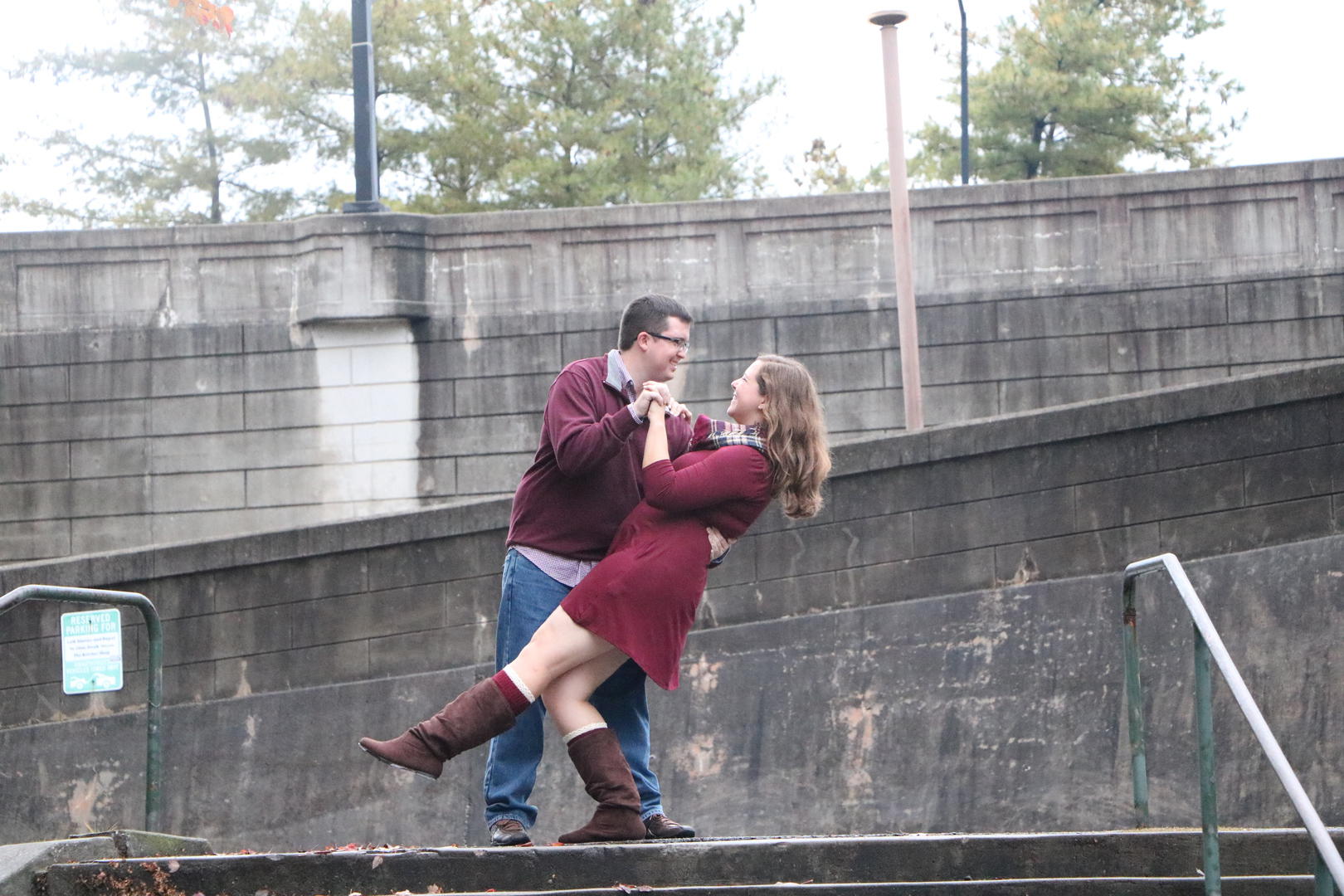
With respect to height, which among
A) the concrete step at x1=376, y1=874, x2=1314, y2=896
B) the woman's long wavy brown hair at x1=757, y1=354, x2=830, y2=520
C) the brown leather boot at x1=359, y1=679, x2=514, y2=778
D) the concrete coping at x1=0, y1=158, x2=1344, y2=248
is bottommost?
the concrete step at x1=376, y1=874, x2=1314, y2=896

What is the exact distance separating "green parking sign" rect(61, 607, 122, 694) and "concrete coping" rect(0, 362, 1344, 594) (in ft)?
2.60

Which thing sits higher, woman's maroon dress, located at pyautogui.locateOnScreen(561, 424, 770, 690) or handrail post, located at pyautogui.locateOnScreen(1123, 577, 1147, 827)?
woman's maroon dress, located at pyautogui.locateOnScreen(561, 424, 770, 690)

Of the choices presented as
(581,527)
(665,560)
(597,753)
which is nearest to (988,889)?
(597,753)

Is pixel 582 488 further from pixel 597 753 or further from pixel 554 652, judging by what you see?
pixel 597 753

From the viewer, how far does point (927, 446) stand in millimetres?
9078

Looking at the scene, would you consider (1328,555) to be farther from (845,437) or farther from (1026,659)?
(845,437)

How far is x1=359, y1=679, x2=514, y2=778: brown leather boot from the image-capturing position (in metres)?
4.46

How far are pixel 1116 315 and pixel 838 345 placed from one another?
2417 mm

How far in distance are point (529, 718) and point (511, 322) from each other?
918 cm

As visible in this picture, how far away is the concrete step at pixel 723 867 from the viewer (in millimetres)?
4348

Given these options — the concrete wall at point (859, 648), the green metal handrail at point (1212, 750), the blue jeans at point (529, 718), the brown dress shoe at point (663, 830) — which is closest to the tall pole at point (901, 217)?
the concrete wall at point (859, 648)

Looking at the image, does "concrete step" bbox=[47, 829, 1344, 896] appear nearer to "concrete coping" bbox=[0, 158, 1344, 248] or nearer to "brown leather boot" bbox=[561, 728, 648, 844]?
"brown leather boot" bbox=[561, 728, 648, 844]

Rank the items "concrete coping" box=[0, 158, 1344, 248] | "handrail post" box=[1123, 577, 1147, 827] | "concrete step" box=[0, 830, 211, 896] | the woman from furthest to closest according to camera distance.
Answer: "concrete coping" box=[0, 158, 1344, 248]
"handrail post" box=[1123, 577, 1147, 827]
the woman
"concrete step" box=[0, 830, 211, 896]

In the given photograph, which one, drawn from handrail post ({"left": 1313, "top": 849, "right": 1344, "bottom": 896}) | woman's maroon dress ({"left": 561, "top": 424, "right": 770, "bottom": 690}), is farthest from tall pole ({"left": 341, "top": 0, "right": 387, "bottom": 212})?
handrail post ({"left": 1313, "top": 849, "right": 1344, "bottom": 896})
